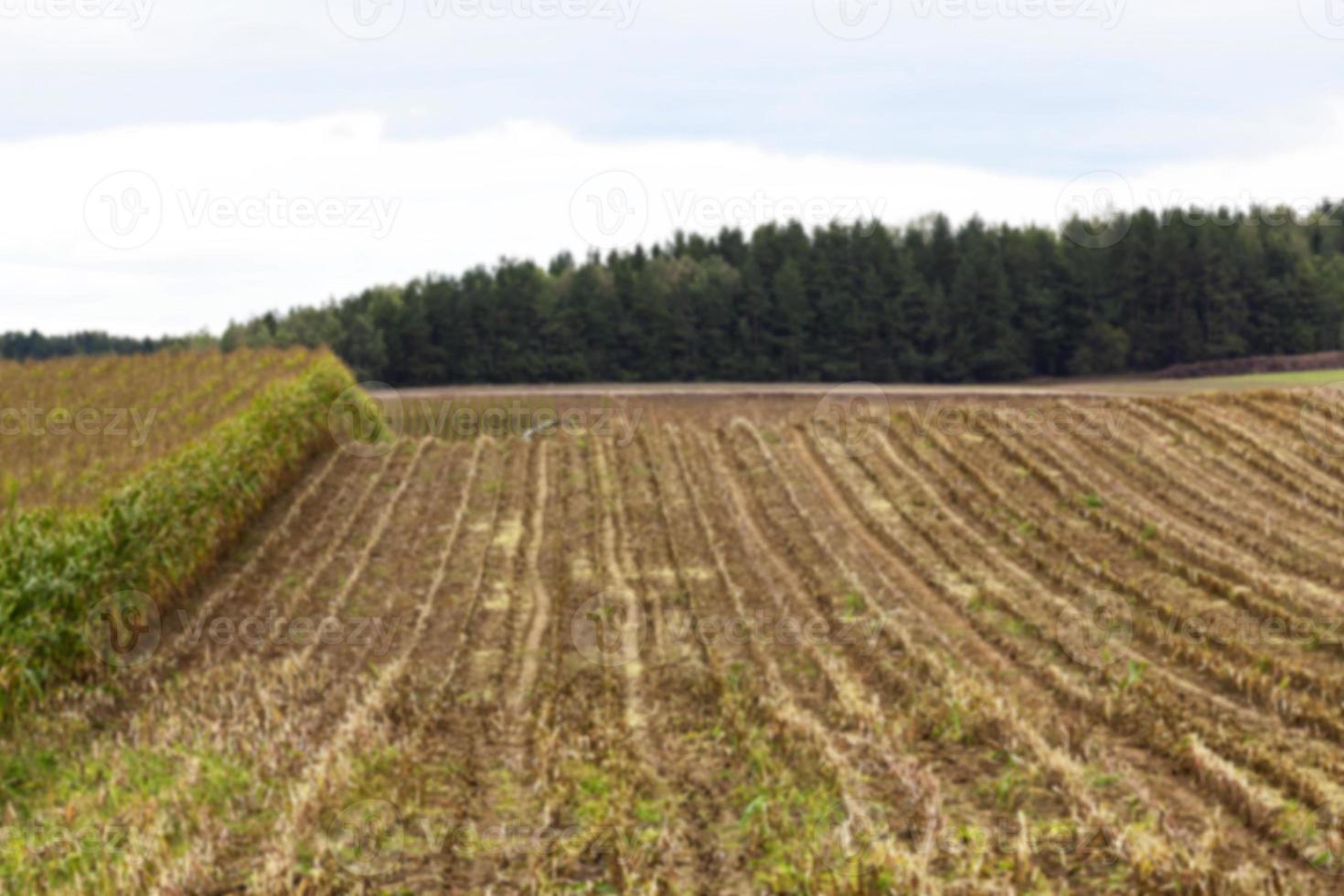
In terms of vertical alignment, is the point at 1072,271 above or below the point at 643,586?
above

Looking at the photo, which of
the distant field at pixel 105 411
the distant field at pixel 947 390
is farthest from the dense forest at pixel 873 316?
the distant field at pixel 105 411

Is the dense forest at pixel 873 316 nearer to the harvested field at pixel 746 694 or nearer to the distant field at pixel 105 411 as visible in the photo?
the distant field at pixel 105 411

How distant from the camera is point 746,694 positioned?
11875mm

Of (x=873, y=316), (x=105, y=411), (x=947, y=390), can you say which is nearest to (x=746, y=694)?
(x=105, y=411)

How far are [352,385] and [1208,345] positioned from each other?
47.3 metres

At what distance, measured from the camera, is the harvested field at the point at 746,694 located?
8328 millimetres

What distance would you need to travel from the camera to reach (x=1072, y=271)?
57.1 metres

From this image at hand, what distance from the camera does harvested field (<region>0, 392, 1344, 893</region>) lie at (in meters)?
8.33

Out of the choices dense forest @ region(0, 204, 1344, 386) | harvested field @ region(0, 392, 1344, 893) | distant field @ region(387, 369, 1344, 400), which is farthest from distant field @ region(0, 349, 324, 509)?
dense forest @ region(0, 204, 1344, 386)

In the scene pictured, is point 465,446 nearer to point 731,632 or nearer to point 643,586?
point 643,586

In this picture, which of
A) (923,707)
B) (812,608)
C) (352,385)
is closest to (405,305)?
(352,385)

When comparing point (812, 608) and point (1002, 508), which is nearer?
point (812, 608)

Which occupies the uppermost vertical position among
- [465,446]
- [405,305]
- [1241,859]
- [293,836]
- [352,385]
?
[405,305]

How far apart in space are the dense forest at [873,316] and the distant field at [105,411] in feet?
95.6
